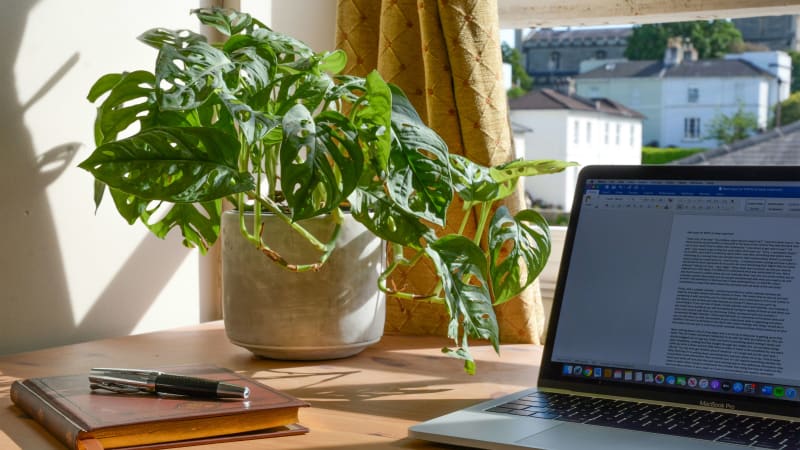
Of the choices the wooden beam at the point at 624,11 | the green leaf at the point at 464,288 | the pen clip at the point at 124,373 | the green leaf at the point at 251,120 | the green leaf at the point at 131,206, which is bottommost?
the pen clip at the point at 124,373

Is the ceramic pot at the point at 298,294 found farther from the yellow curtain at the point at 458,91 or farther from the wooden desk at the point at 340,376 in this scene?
the yellow curtain at the point at 458,91

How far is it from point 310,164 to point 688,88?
2.76 ft

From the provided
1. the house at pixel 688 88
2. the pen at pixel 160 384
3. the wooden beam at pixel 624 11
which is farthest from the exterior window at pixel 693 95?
the pen at pixel 160 384

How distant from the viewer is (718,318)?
930mm

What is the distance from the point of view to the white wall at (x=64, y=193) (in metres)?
1.23

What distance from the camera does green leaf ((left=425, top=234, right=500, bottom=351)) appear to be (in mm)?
992

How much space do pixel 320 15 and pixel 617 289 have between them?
806 mm

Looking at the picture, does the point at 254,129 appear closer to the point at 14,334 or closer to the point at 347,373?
the point at 347,373

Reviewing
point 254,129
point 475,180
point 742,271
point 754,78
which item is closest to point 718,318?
point 742,271

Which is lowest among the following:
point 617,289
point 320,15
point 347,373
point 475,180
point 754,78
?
point 347,373

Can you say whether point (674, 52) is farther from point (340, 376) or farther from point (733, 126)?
point (340, 376)

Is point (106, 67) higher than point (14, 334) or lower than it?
higher

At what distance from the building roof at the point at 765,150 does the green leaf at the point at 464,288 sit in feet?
2.04

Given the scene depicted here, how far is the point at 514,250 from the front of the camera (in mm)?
1050
